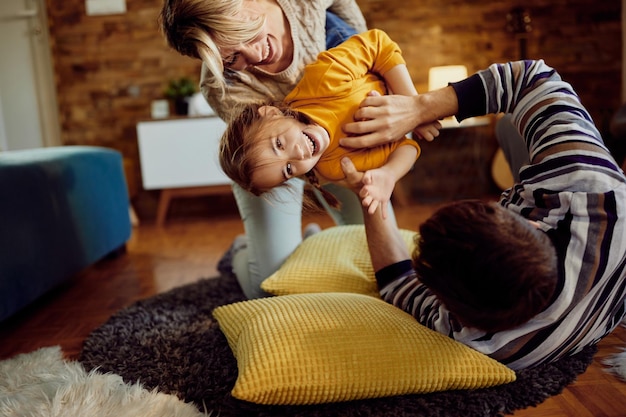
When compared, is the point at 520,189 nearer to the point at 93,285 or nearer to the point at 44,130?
the point at 93,285

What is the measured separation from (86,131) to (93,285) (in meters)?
2.38

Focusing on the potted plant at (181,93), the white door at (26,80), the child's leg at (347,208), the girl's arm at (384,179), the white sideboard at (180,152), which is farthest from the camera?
the white door at (26,80)

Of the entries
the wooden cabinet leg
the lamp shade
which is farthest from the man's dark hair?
the wooden cabinet leg

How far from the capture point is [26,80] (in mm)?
4414

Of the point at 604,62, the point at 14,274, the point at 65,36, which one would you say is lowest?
the point at 14,274

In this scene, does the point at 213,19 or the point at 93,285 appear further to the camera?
the point at 93,285

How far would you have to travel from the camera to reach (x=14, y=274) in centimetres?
176

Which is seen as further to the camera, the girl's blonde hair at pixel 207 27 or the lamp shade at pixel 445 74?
the lamp shade at pixel 445 74

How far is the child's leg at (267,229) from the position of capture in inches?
70.0

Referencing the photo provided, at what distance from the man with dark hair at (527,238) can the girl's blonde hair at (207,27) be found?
13.3 inches

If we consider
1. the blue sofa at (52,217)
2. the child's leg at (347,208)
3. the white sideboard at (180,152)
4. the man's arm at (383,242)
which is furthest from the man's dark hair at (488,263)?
the white sideboard at (180,152)

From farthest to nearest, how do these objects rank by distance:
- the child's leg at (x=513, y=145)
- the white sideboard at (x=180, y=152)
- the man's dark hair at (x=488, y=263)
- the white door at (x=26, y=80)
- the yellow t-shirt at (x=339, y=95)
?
the white door at (x=26, y=80)
the white sideboard at (x=180, y=152)
the child's leg at (x=513, y=145)
the yellow t-shirt at (x=339, y=95)
the man's dark hair at (x=488, y=263)

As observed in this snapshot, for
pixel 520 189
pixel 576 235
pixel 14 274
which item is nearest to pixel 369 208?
pixel 520 189

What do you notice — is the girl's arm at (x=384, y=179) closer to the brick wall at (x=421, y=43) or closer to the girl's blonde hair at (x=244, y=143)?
the girl's blonde hair at (x=244, y=143)
